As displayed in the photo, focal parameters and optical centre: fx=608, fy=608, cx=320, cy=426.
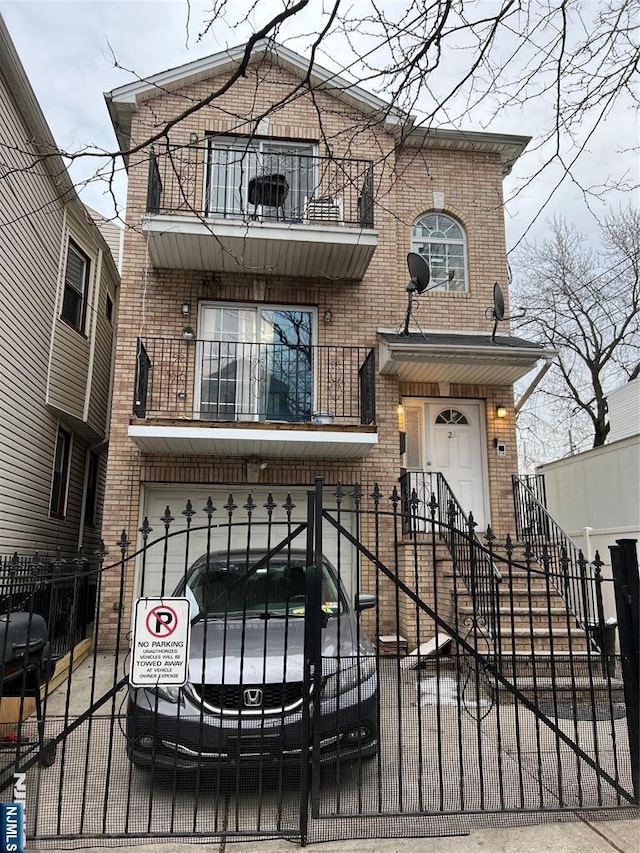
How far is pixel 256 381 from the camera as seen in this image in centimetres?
966

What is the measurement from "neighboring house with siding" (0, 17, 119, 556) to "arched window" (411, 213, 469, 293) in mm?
5892

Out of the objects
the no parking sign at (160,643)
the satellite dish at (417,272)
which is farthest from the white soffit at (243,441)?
the no parking sign at (160,643)

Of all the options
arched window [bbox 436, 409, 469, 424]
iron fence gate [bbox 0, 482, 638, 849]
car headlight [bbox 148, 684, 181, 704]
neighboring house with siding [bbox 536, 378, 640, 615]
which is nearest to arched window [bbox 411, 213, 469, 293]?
arched window [bbox 436, 409, 469, 424]

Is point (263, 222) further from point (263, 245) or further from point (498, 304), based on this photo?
point (498, 304)

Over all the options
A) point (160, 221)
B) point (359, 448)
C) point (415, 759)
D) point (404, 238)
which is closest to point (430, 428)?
point (359, 448)

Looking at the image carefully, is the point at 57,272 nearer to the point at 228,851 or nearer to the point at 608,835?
the point at 228,851

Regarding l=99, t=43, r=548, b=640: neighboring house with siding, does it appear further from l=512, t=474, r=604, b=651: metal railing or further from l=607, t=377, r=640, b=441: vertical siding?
l=607, t=377, r=640, b=441: vertical siding

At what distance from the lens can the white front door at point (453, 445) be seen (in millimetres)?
10180

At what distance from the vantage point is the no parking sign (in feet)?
12.0

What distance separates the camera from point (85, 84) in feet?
16.1

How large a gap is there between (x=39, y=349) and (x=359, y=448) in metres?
5.53

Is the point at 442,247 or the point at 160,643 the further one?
the point at 442,247

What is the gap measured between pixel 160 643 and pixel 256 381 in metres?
6.30

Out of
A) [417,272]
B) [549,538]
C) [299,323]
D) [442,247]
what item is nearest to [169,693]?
[549,538]
